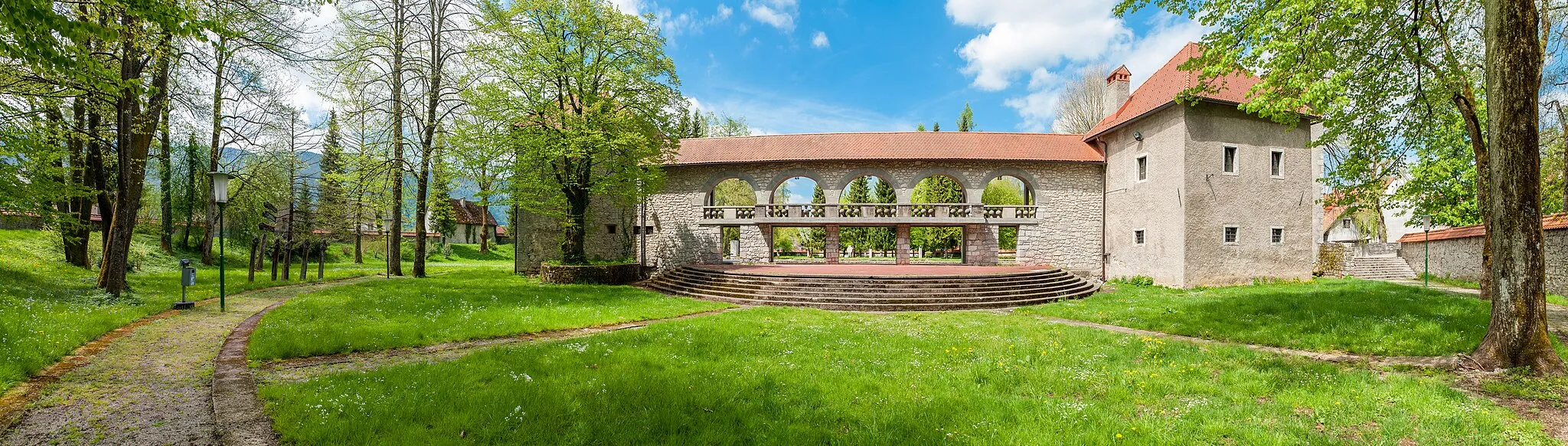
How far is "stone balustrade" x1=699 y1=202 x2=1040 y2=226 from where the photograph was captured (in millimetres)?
21812

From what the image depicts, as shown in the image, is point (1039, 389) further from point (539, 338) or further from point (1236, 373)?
point (539, 338)

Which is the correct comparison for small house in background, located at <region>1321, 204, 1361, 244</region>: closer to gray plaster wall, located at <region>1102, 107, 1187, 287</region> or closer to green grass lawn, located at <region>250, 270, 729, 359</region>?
gray plaster wall, located at <region>1102, 107, 1187, 287</region>

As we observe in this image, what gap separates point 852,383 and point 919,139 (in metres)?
18.8

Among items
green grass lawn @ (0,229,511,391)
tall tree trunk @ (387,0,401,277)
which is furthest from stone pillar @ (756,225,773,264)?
green grass lawn @ (0,229,511,391)

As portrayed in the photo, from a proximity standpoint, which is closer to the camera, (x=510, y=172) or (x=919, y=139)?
(x=510, y=172)

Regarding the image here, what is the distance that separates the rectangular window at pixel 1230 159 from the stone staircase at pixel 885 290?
19.6 ft

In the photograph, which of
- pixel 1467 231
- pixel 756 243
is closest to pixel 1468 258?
pixel 1467 231

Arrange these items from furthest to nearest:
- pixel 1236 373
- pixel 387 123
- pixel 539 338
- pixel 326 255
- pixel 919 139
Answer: pixel 326 255 → pixel 919 139 → pixel 387 123 → pixel 539 338 → pixel 1236 373

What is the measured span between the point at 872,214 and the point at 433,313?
646 inches

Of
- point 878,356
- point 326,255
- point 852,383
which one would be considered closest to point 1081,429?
point 852,383

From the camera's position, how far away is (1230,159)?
59.6ft

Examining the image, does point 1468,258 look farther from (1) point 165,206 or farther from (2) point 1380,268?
(1) point 165,206

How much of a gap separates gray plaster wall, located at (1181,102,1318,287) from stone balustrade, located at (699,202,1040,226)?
5.26 metres

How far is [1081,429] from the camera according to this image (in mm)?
4414
